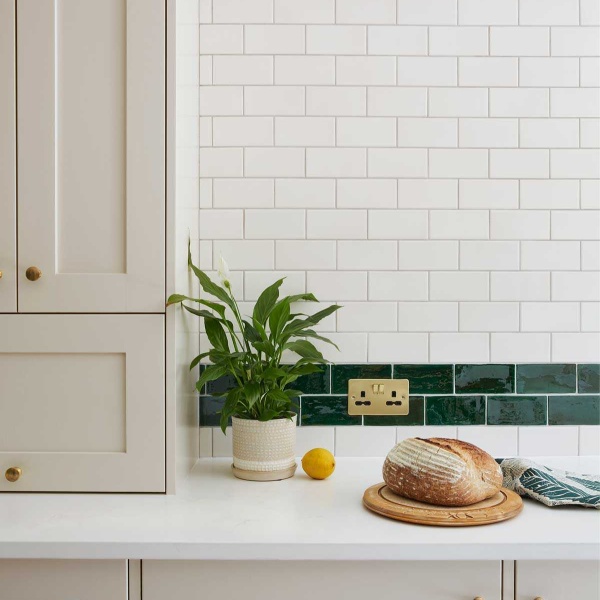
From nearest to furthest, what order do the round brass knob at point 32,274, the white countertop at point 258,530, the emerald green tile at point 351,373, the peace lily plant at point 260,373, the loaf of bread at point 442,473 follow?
the white countertop at point 258,530
the loaf of bread at point 442,473
the round brass knob at point 32,274
the peace lily plant at point 260,373
the emerald green tile at point 351,373

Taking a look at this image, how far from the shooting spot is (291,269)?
6.16ft

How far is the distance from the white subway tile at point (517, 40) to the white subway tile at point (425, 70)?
0.14 meters

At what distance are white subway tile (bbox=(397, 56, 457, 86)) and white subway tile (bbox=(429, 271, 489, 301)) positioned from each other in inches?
21.7

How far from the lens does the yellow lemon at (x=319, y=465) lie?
1.65 m

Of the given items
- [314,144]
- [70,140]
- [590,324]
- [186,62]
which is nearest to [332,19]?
[314,144]

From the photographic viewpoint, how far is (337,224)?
188 centimetres

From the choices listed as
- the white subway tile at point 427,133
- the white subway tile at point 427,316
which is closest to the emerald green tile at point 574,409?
the white subway tile at point 427,316

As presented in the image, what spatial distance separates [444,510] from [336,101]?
1146 mm

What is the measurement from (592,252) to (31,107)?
1542 mm

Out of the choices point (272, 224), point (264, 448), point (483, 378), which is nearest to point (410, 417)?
point (483, 378)

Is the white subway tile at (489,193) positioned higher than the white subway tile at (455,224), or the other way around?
the white subway tile at (489,193)

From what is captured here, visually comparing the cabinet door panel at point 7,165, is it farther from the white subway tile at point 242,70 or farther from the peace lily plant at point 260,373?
the white subway tile at point 242,70

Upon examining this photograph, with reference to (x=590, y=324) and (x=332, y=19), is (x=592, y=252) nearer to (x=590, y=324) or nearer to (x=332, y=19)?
(x=590, y=324)

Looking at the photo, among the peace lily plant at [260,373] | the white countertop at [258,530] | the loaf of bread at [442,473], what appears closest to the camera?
the white countertop at [258,530]
